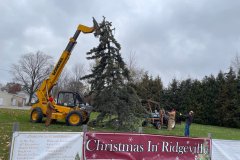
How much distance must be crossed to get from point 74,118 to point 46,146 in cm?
1246

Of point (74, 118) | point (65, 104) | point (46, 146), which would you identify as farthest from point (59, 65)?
point (46, 146)

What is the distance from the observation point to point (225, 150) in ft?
27.6

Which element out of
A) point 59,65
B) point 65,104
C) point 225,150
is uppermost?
point 59,65

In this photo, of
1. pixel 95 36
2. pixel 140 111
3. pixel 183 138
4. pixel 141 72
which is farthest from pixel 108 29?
pixel 141 72

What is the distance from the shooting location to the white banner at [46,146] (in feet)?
20.4

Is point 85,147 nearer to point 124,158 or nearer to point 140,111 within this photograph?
point 124,158

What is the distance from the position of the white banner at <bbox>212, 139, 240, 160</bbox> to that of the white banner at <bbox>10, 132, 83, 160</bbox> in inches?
140

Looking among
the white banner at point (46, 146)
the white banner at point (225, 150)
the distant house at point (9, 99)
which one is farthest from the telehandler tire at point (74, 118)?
the distant house at point (9, 99)

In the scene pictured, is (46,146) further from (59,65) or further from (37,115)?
(59,65)

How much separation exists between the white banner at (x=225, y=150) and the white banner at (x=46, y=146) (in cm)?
356

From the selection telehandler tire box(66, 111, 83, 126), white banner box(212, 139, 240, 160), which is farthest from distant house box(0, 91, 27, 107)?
white banner box(212, 139, 240, 160)

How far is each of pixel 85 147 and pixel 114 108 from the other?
12.1 metres

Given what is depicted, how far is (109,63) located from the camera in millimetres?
19812

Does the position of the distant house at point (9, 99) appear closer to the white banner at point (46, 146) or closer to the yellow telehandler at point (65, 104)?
the yellow telehandler at point (65, 104)
